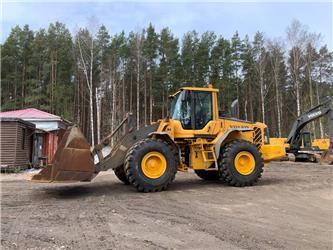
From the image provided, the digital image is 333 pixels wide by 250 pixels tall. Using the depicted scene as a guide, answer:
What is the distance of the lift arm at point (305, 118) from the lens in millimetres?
16547

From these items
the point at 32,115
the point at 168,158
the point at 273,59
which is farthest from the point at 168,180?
the point at 273,59

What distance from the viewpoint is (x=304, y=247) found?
14.1ft

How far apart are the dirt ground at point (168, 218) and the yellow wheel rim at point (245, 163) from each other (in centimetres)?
49

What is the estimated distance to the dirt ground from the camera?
435 centimetres

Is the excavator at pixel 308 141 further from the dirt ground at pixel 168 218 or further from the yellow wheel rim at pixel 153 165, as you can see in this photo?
the yellow wheel rim at pixel 153 165

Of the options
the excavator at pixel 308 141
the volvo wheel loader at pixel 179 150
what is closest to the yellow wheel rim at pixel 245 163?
the volvo wheel loader at pixel 179 150

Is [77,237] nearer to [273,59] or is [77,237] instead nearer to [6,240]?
[6,240]

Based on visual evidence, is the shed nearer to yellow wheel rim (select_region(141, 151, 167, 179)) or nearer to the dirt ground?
the dirt ground

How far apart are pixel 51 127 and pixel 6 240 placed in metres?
19.2

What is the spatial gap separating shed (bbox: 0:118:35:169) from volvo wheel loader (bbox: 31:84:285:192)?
7973 millimetres

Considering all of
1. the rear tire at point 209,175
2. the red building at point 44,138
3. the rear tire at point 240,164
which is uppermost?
the red building at point 44,138

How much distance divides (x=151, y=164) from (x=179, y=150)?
90cm

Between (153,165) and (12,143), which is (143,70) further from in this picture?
(153,165)

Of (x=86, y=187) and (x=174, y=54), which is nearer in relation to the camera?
(x=86, y=187)
